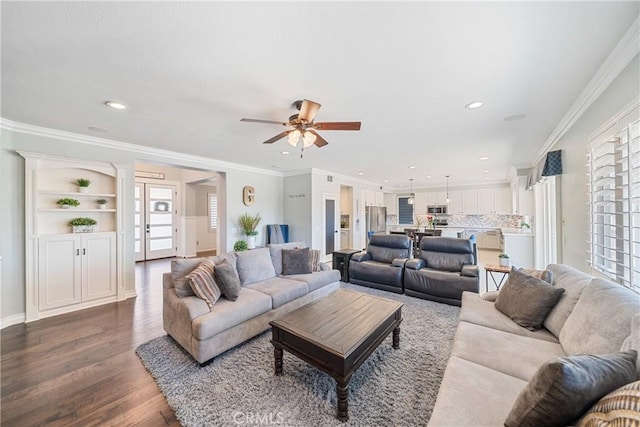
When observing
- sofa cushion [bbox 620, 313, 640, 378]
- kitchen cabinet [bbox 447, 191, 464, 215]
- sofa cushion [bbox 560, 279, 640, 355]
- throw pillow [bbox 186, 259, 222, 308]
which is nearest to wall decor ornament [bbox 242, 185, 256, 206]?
throw pillow [bbox 186, 259, 222, 308]

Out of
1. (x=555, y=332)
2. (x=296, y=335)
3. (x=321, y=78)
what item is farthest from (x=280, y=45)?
(x=555, y=332)

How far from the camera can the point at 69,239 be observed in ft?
11.3

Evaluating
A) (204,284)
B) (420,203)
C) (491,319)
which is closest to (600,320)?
(491,319)

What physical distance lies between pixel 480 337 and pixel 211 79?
9.77ft

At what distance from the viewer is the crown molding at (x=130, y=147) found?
3.11 m

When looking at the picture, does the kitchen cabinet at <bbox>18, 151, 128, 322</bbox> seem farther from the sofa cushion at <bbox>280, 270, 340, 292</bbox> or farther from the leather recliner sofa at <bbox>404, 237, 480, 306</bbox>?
the leather recliner sofa at <bbox>404, 237, 480, 306</bbox>

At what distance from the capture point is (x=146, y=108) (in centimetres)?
267

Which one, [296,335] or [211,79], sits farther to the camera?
[211,79]

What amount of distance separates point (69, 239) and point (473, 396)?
16.0 ft

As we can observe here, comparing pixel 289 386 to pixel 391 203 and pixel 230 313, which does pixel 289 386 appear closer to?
pixel 230 313

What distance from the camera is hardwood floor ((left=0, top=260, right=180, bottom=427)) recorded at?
66.7 inches

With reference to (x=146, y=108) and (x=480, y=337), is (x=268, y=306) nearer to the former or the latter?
(x=480, y=337)

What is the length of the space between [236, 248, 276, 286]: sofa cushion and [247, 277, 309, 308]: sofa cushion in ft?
0.27

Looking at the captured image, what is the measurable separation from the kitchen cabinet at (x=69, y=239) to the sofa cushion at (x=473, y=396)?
4.60 m
